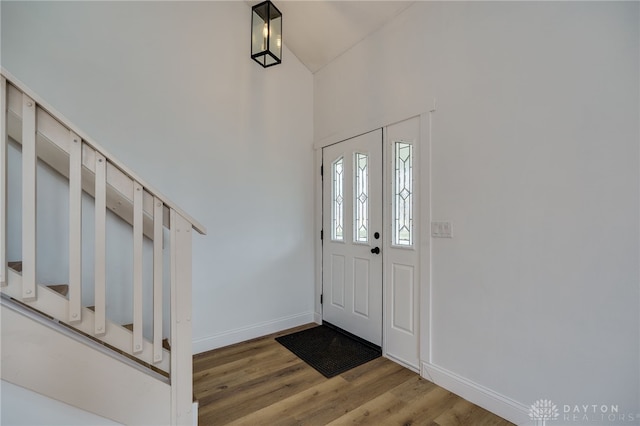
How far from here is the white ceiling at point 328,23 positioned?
8.42 feet

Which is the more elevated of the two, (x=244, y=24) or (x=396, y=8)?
(x=244, y=24)

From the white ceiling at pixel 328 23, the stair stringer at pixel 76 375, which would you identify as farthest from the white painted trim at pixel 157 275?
the white ceiling at pixel 328 23

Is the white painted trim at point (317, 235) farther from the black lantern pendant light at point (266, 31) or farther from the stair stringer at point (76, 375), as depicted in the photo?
the stair stringer at point (76, 375)

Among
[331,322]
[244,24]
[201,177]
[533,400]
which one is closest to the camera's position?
[533,400]

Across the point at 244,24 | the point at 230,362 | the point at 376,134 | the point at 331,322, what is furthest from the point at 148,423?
the point at 244,24

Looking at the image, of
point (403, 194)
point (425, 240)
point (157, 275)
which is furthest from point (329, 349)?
point (157, 275)

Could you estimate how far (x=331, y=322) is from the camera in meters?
3.24

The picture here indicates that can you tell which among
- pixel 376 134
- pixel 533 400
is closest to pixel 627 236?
pixel 533 400

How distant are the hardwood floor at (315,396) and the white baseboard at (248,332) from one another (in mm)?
134

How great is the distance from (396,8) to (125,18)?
229 centimetres

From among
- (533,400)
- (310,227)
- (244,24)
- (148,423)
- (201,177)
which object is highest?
(244,24)

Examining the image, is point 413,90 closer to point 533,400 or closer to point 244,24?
point 244,24

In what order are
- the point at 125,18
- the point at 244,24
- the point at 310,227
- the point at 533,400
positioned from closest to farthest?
the point at 533,400
the point at 125,18
the point at 244,24
the point at 310,227

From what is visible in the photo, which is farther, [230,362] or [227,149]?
[227,149]
